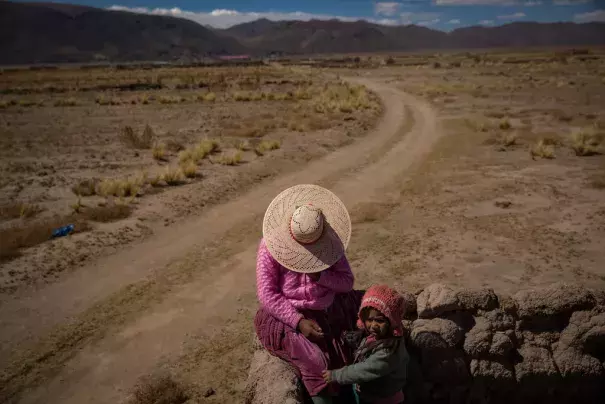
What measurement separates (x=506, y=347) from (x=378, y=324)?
1659 mm

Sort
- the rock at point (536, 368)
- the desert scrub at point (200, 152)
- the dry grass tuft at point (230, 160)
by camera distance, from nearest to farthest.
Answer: the rock at point (536, 368), the dry grass tuft at point (230, 160), the desert scrub at point (200, 152)

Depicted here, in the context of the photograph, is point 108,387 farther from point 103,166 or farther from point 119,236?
point 103,166

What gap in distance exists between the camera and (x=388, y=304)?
298cm

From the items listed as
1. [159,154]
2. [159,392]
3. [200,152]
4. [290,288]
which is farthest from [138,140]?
[290,288]

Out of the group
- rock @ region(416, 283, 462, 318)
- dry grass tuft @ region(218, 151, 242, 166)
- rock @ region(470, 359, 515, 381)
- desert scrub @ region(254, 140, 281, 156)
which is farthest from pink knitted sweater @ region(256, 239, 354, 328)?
desert scrub @ region(254, 140, 281, 156)

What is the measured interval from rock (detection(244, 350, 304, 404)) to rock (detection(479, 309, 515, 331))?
6.03 ft

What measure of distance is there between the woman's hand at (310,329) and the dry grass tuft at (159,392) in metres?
1.79

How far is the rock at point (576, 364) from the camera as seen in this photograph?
3994 mm

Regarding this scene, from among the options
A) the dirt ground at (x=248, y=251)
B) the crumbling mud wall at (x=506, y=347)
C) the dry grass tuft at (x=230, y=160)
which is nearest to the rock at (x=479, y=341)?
the crumbling mud wall at (x=506, y=347)

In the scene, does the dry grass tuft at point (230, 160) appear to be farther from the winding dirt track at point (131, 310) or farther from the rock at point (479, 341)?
the rock at point (479, 341)

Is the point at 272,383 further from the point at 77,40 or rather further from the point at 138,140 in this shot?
the point at 77,40

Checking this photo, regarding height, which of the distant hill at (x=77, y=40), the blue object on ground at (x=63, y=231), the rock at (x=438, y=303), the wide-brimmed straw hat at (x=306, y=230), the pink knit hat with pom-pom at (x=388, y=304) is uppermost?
the distant hill at (x=77, y=40)

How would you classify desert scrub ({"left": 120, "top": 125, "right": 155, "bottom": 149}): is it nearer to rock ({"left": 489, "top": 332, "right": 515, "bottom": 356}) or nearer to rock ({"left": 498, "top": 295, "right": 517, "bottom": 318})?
rock ({"left": 498, "top": 295, "right": 517, "bottom": 318})

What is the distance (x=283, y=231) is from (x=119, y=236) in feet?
18.8
